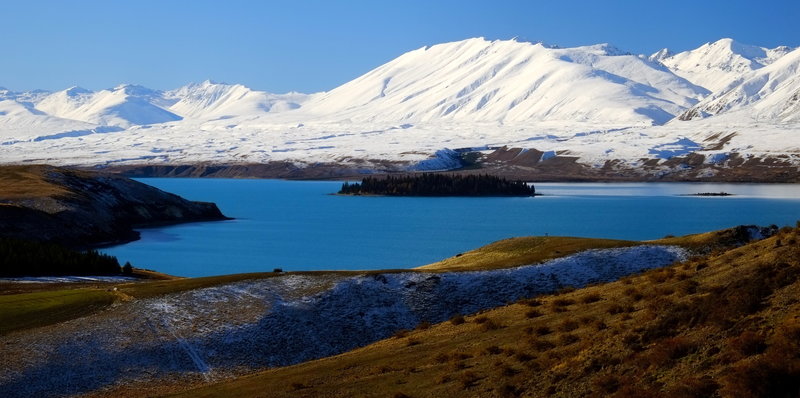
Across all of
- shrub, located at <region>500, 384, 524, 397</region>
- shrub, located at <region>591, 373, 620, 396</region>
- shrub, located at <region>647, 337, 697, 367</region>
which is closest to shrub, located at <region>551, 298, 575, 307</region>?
shrub, located at <region>500, 384, 524, 397</region>

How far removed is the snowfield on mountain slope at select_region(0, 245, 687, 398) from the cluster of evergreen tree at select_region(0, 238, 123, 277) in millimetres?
18103

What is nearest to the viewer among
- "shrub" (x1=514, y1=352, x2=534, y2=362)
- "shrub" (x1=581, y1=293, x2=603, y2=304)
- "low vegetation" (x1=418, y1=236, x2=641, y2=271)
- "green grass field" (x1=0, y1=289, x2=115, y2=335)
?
"shrub" (x1=514, y1=352, x2=534, y2=362)

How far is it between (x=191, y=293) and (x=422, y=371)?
18811mm

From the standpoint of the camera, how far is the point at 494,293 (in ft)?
146

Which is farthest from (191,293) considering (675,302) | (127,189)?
(127,189)

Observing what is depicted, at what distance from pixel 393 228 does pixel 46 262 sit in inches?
3208

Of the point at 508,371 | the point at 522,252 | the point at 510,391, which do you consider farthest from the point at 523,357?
the point at 522,252

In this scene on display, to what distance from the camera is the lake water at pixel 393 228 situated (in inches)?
3762

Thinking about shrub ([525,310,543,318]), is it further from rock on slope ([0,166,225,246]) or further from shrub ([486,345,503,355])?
rock on slope ([0,166,225,246])

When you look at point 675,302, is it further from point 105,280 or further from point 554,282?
point 105,280

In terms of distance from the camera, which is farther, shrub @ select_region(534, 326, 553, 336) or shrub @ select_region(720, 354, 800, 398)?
shrub @ select_region(534, 326, 553, 336)

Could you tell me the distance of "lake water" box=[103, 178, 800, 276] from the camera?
9556 cm

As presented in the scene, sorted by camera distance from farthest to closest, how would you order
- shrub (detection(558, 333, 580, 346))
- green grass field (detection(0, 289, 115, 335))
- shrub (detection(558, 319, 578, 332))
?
green grass field (detection(0, 289, 115, 335)), shrub (detection(558, 319, 578, 332)), shrub (detection(558, 333, 580, 346))

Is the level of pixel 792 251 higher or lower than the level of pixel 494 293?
higher
